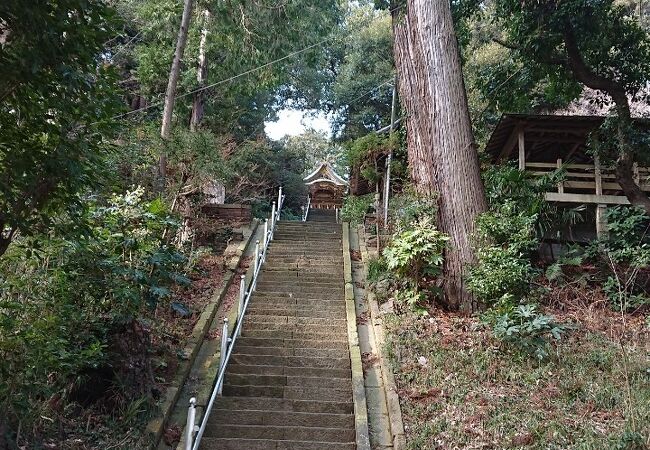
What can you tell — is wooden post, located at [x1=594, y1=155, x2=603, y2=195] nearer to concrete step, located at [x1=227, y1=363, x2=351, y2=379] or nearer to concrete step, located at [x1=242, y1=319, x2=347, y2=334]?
concrete step, located at [x1=242, y1=319, x2=347, y2=334]

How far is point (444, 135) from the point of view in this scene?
805 cm

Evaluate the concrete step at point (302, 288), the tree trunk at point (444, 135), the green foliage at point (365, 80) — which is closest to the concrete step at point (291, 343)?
the concrete step at point (302, 288)

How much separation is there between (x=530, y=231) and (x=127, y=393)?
603cm

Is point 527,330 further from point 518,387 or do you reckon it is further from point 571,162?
point 571,162

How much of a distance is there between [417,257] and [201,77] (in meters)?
8.92

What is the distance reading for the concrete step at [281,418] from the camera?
5.54 metres

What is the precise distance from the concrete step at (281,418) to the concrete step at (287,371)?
87 cm

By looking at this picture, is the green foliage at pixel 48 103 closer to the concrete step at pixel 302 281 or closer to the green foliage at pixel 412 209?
the green foliage at pixel 412 209

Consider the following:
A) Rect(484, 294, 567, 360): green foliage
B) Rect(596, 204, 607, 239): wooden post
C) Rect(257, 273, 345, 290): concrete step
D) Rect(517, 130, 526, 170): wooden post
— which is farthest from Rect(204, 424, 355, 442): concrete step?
Rect(596, 204, 607, 239): wooden post

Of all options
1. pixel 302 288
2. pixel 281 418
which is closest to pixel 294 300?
pixel 302 288

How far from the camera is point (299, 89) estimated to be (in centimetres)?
2348

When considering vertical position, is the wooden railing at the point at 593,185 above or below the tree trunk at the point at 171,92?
below

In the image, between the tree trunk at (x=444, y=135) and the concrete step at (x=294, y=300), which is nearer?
the tree trunk at (x=444, y=135)

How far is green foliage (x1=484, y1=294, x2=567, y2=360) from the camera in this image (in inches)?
239
